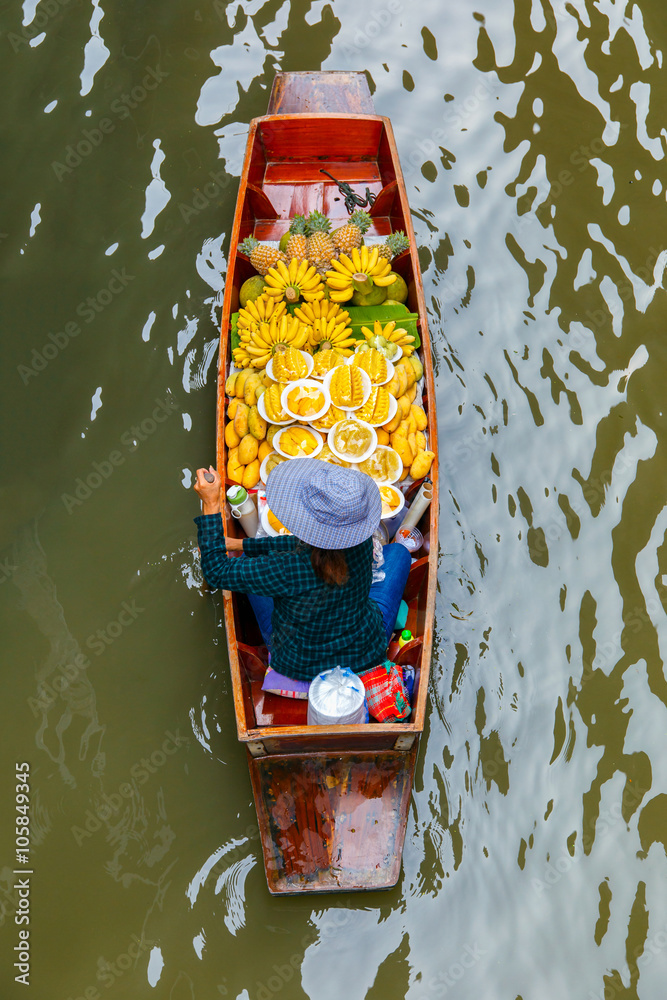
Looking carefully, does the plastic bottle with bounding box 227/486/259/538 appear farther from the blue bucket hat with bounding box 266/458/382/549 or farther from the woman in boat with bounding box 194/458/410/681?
the blue bucket hat with bounding box 266/458/382/549

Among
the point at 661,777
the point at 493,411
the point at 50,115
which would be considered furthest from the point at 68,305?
the point at 661,777

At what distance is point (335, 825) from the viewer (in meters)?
4.17

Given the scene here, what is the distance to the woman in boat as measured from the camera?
346 cm

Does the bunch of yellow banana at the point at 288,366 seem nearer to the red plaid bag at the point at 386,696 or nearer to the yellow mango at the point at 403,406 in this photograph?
the yellow mango at the point at 403,406

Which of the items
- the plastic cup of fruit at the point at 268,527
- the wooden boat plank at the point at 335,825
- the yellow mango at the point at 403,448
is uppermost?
the yellow mango at the point at 403,448

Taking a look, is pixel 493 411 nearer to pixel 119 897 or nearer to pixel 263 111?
pixel 263 111

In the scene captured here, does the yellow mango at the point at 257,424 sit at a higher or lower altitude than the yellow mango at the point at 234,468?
higher

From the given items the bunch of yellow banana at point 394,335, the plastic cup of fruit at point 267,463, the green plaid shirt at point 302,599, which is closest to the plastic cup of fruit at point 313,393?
the plastic cup of fruit at point 267,463

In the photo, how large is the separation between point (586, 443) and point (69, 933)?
5086 millimetres

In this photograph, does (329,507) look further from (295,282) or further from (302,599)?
(295,282)

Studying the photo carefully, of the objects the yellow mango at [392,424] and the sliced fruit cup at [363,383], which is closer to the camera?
the sliced fruit cup at [363,383]

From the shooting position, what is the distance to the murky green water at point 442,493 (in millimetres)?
4441

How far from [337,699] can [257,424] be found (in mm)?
1937

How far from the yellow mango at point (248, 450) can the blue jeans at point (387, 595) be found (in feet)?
3.11
